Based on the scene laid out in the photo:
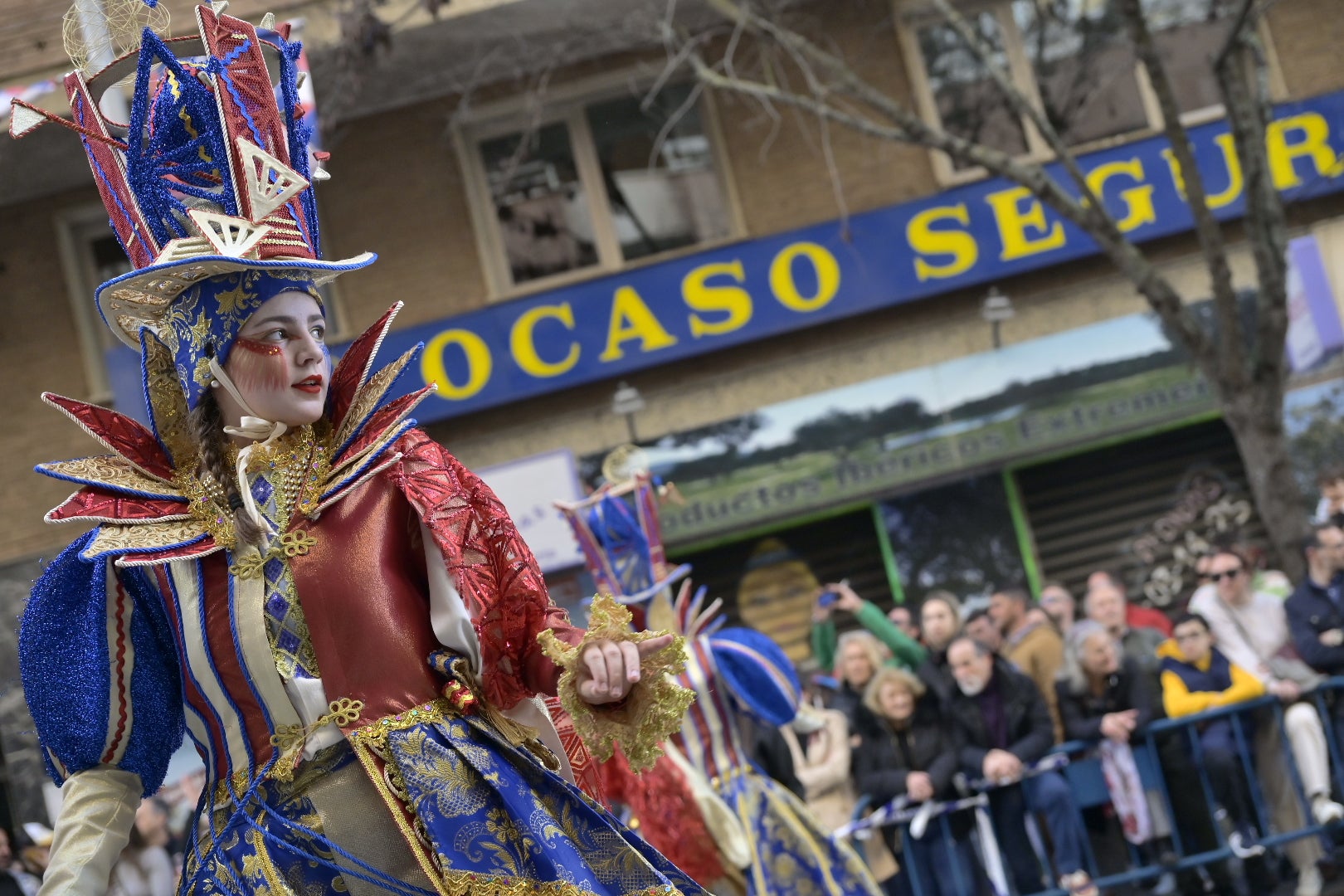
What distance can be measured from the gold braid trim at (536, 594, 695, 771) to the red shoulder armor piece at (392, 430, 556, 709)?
0.21 m

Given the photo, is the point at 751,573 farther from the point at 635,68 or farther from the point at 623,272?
the point at 635,68

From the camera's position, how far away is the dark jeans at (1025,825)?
26.8 ft

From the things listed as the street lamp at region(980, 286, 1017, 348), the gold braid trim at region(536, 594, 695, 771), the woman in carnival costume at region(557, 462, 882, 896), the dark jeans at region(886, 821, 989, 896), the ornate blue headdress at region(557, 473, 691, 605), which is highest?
the street lamp at region(980, 286, 1017, 348)

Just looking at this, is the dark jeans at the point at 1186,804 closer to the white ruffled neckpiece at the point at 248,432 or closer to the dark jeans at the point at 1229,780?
the dark jeans at the point at 1229,780

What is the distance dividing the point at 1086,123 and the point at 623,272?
12.8ft

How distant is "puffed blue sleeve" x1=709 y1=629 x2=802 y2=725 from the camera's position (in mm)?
6574

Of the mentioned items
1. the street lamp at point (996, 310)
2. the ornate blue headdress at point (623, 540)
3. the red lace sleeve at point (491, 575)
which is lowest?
the red lace sleeve at point (491, 575)

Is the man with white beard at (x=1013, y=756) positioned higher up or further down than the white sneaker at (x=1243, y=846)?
higher up

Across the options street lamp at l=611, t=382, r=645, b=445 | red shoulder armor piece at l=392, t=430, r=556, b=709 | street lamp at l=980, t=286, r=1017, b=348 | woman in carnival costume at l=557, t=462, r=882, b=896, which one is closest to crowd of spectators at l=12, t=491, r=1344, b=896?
woman in carnival costume at l=557, t=462, r=882, b=896

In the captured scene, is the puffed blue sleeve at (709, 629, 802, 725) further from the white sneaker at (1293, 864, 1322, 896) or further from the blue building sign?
the blue building sign

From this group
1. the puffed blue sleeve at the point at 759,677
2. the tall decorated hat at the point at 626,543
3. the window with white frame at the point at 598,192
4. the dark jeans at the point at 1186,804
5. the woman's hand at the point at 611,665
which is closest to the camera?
the woman's hand at the point at 611,665

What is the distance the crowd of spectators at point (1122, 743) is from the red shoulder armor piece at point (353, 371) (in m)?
5.02

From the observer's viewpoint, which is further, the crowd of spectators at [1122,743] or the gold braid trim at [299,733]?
the crowd of spectators at [1122,743]

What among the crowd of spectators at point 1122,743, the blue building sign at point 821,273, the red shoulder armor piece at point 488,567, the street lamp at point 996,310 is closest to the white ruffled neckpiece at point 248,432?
the red shoulder armor piece at point 488,567
